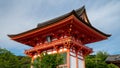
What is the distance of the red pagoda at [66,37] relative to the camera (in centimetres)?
2277

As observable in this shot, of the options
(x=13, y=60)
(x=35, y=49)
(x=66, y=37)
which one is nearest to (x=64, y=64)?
(x=66, y=37)

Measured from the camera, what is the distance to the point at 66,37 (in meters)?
24.1

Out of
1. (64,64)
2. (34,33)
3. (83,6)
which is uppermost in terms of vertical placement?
(83,6)

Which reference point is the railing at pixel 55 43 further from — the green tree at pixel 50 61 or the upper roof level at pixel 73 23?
the green tree at pixel 50 61

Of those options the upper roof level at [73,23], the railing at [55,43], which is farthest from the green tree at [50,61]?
the upper roof level at [73,23]

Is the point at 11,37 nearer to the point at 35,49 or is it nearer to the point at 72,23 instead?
the point at 35,49

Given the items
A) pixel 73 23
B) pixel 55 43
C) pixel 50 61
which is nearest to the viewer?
pixel 50 61

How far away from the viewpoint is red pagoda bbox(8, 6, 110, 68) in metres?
22.8

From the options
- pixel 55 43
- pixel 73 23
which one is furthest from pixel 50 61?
pixel 73 23

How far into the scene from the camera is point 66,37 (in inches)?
948

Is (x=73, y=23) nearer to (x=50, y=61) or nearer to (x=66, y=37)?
(x=66, y=37)

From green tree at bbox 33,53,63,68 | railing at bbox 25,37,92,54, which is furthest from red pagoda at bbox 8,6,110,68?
green tree at bbox 33,53,63,68

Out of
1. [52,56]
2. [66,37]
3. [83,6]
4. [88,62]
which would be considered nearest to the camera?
[52,56]

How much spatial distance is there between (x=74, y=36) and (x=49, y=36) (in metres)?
2.84
